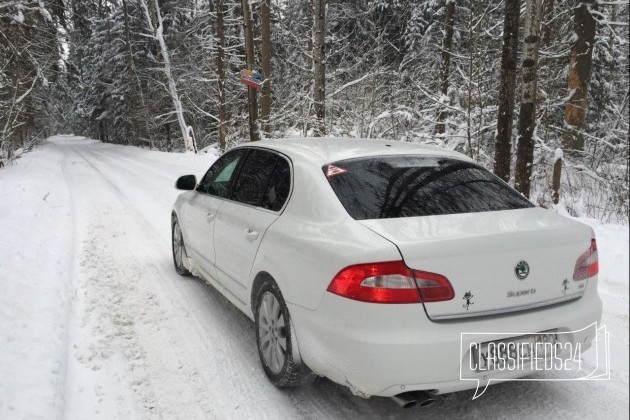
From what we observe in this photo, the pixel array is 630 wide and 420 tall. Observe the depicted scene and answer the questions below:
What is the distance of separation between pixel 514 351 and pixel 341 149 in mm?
1807

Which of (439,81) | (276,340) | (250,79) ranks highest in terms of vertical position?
(439,81)

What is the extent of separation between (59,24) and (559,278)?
17290 mm

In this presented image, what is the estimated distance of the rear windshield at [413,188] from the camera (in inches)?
108

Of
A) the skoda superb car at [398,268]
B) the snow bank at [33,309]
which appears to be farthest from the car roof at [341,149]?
the snow bank at [33,309]

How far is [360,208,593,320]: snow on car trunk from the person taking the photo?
2342 mm

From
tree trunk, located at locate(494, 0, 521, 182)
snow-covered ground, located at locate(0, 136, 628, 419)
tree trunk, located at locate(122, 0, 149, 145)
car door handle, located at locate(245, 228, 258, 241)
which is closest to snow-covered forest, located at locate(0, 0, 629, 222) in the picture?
tree trunk, located at locate(494, 0, 521, 182)

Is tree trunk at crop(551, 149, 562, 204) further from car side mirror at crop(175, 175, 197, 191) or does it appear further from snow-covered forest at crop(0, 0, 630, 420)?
car side mirror at crop(175, 175, 197, 191)

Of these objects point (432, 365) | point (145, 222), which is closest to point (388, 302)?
point (432, 365)

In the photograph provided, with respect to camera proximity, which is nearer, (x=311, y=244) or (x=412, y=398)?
(x=412, y=398)

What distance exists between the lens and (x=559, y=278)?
102 inches

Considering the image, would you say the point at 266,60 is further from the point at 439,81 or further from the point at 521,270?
the point at 521,270

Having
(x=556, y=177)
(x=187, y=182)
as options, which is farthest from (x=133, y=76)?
(x=187, y=182)

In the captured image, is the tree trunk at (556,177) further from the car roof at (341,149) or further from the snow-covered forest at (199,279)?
the car roof at (341,149)

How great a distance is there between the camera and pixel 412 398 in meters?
2.38
